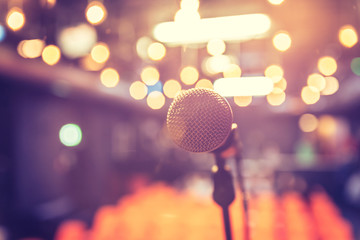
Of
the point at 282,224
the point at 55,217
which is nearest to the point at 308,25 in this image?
the point at 282,224

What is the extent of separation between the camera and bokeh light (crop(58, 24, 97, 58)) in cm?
520

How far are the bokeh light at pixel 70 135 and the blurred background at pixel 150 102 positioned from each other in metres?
0.05

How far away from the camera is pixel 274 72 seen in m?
5.53

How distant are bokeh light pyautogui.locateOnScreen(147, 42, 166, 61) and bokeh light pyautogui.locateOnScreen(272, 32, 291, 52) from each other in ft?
4.86

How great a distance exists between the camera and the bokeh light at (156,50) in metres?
4.57

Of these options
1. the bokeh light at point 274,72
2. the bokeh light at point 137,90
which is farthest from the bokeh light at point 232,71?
the bokeh light at point 137,90

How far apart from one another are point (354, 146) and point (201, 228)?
758 centimetres

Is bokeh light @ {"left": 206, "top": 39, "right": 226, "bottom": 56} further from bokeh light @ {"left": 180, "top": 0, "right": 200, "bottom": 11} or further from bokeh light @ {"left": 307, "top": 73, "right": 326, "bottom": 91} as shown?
bokeh light @ {"left": 307, "top": 73, "right": 326, "bottom": 91}

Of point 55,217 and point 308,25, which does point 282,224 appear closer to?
point 308,25

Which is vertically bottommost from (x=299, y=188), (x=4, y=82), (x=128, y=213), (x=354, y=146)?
(x=299, y=188)

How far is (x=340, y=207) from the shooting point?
877cm

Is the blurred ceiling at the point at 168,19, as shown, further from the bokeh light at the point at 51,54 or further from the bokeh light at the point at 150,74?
the bokeh light at the point at 51,54

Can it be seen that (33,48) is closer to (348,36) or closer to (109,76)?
(109,76)

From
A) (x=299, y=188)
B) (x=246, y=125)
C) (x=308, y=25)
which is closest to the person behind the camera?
(x=308, y=25)
